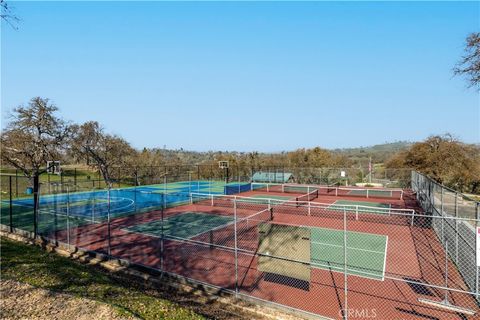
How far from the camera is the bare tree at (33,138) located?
2956 centimetres

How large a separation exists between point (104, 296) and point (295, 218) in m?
13.1

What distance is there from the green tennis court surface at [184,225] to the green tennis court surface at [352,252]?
5.16 meters

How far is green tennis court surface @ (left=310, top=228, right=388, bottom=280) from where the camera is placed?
9.65 metres

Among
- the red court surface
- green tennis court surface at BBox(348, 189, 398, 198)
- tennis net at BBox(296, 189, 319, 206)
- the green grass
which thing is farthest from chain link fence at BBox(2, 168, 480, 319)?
green tennis court surface at BBox(348, 189, 398, 198)

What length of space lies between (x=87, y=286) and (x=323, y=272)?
652 centimetres

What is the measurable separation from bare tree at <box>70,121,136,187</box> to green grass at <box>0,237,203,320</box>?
2816 cm

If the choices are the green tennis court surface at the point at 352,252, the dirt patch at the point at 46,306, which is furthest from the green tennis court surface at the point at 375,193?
the dirt patch at the point at 46,306

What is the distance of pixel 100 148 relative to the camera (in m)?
39.6

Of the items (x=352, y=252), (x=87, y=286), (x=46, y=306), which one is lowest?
(x=352, y=252)

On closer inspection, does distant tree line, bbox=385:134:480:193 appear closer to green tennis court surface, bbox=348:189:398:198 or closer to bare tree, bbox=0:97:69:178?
green tennis court surface, bbox=348:189:398:198

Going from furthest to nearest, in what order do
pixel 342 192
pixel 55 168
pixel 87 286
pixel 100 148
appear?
1. pixel 100 148
2. pixel 342 192
3. pixel 55 168
4. pixel 87 286

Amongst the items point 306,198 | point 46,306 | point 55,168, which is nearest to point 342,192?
point 306,198

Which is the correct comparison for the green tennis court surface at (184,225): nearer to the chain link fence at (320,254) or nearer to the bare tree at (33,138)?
the chain link fence at (320,254)

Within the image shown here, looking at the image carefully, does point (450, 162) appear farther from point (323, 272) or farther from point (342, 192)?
point (323, 272)
